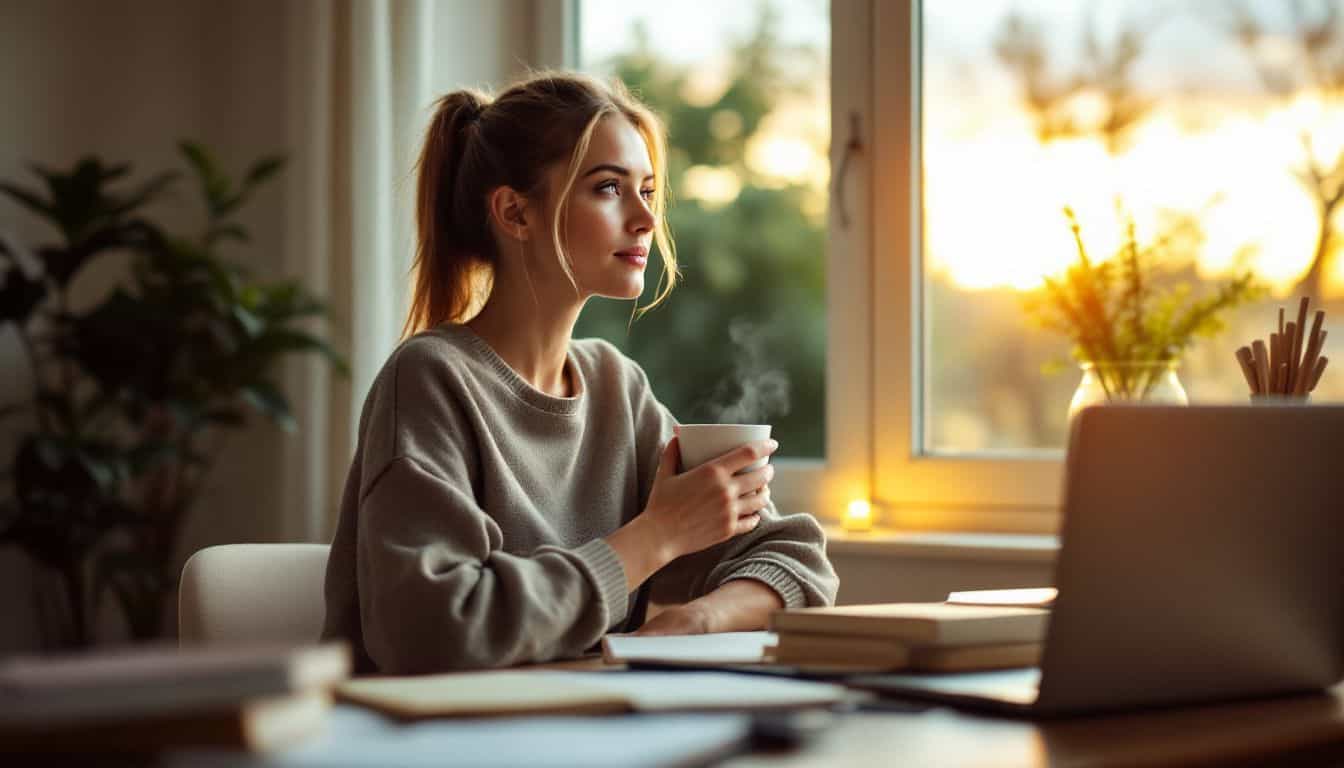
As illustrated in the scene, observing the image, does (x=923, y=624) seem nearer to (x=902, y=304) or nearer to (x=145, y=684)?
(x=145, y=684)

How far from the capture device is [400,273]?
283 cm

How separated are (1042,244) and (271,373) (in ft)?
5.31

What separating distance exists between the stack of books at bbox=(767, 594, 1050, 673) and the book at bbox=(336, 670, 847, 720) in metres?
0.05

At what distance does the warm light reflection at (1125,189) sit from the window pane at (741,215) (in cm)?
27

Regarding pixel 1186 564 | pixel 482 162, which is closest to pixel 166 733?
pixel 1186 564

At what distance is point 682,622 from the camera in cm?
143

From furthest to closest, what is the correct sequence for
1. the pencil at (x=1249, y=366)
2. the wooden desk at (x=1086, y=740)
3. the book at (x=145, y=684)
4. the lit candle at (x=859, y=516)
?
the lit candle at (x=859, y=516) → the pencil at (x=1249, y=366) → the wooden desk at (x=1086, y=740) → the book at (x=145, y=684)

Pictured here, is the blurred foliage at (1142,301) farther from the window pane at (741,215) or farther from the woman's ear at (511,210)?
the woman's ear at (511,210)

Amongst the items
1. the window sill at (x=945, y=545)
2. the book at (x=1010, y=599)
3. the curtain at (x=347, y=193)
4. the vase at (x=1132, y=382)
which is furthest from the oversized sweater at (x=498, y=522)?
the curtain at (x=347, y=193)

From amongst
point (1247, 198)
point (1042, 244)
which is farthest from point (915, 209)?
point (1247, 198)

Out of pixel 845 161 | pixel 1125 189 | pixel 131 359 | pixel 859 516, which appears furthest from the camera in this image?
pixel 131 359

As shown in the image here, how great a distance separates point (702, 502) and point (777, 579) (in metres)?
0.15

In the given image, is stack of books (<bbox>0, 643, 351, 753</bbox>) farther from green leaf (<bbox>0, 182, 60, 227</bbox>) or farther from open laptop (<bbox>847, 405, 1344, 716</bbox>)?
green leaf (<bbox>0, 182, 60, 227</bbox>)

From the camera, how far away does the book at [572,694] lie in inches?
34.1
